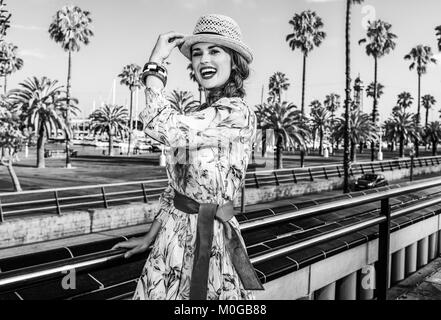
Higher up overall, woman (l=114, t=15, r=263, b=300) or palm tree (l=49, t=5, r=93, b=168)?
palm tree (l=49, t=5, r=93, b=168)

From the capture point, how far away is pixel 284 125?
32.3m

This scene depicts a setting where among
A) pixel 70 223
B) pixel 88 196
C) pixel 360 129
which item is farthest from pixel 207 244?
pixel 360 129

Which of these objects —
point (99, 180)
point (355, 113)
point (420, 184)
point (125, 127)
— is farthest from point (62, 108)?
point (420, 184)

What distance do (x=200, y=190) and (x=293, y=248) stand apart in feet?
3.56

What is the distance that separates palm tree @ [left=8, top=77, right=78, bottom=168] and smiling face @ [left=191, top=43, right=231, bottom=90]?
122 ft

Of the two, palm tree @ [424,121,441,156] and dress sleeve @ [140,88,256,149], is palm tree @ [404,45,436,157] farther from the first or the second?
dress sleeve @ [140,88,256,149]

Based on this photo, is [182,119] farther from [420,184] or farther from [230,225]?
[420,184]

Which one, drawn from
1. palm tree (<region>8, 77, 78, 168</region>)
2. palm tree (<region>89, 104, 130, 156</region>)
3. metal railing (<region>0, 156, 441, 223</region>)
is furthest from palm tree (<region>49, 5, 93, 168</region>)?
metal railing (<region>0, 156, 441, 223</region>)

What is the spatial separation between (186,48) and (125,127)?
6064cm

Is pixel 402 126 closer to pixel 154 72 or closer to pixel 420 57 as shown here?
pixel 420 57

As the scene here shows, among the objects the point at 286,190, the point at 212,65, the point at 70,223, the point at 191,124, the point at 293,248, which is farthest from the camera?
the point at 286,190

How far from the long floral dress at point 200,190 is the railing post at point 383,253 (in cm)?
204

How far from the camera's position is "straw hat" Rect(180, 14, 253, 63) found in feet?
5.91

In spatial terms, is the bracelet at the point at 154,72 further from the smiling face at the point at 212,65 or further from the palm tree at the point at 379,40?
the palm tree at the point at 379,40
